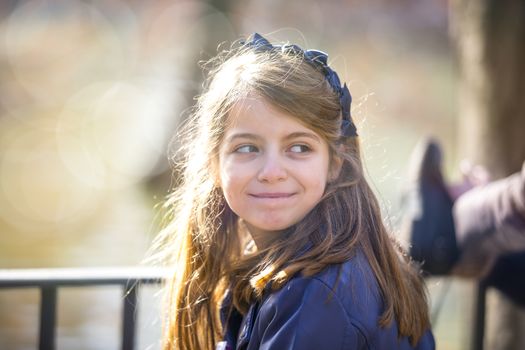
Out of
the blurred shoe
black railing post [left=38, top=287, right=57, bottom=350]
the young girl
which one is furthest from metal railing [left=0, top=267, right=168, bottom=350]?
the blurred shoe

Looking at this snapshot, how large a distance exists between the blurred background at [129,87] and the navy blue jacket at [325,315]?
5.90m

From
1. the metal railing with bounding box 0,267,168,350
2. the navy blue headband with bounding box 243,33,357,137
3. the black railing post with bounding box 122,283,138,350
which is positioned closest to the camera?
the navy blue headband with bounding box 243,33,357,137

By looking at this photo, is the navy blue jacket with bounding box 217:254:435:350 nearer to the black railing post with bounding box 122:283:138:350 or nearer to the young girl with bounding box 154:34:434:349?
the young girl with bounding box 154:34:434:349

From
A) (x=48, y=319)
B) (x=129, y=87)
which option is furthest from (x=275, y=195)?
(x=129, y=87)

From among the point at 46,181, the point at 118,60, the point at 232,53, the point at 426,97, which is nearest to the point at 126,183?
the point at 46,181

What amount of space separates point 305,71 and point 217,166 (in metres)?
0.36

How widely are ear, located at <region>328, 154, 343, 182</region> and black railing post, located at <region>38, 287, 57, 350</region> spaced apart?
3.07ft

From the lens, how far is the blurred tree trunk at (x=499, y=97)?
9.93 feet

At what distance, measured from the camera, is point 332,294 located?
157 centimetres

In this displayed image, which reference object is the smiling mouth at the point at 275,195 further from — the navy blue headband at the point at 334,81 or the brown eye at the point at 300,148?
the navy blue headband at the point at 334,81

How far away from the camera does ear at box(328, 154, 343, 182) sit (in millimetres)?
1879

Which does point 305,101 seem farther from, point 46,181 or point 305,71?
point 46,181

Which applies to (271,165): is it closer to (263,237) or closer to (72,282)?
(263,237)

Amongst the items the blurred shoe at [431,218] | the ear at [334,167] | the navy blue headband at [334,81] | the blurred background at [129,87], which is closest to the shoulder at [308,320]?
the ear at [334,167]
